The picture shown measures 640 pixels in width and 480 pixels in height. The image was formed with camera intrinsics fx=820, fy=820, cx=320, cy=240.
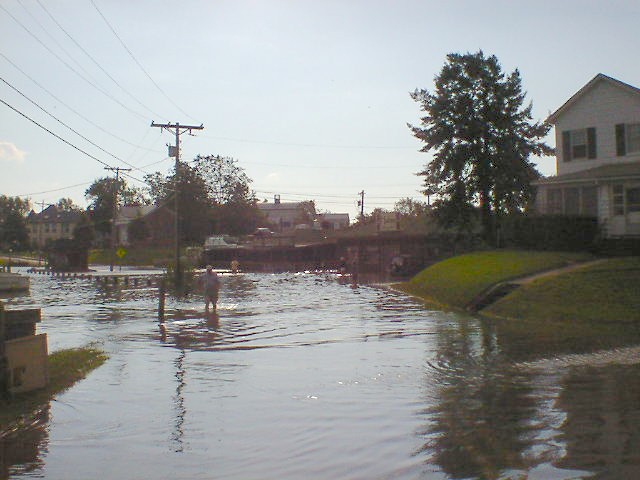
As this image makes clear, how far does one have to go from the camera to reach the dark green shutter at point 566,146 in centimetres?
3812

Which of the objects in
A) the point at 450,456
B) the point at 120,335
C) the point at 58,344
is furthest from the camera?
the point at 120,335

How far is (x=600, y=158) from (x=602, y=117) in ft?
6.00

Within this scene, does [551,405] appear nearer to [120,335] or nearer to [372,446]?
[372,446]

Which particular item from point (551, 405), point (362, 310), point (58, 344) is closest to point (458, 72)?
point (362, 310)

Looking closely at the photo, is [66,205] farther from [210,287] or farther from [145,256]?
[210,287]

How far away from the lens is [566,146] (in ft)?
125

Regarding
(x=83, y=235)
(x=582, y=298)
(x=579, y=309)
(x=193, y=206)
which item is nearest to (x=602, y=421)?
(x=579, y=309)

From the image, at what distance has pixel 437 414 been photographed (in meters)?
10.8

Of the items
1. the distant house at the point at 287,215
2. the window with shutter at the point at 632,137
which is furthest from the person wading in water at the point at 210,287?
the distant house at the point at 287,215

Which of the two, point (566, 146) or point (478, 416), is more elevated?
point (566, 146)

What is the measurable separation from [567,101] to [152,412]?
1217 inches

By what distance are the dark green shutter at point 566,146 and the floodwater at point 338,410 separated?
63.4ft

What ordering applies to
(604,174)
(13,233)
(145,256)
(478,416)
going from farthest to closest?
(13,233) < (145,256) < (604,174) < (478,416)

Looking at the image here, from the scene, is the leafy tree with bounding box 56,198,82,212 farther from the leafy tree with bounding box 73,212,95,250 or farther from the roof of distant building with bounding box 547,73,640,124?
the roof of distant building with bounding box 547,73,640,124
